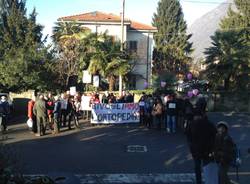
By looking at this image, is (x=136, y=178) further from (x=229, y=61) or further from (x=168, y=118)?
(x=229, y=61)

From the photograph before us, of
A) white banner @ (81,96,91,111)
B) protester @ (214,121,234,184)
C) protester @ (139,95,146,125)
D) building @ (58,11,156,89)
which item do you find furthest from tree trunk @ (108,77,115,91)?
protester @ (214,121,234,184)

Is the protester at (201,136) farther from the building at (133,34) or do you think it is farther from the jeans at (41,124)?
the building at (133,34)

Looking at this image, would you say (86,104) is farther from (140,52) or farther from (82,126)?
(140,52)

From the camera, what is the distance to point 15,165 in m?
7.83

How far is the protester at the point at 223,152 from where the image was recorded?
959 cm

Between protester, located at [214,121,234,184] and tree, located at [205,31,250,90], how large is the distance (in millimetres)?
31818

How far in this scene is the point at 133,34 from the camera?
5869 cm

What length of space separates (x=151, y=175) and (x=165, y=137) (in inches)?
327

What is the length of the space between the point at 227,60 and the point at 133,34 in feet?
63.6

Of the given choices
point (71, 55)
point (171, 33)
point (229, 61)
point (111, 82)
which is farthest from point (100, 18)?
point (171, 33)

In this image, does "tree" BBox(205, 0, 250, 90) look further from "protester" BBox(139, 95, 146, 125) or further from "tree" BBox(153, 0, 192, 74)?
"tree" BBox(153, 0, 192, 74)

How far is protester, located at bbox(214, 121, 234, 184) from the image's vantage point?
9.59m

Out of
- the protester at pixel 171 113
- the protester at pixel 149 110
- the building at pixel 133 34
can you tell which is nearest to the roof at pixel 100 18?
the building at pixel 133 34

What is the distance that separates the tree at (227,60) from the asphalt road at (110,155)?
18341 millimetres
